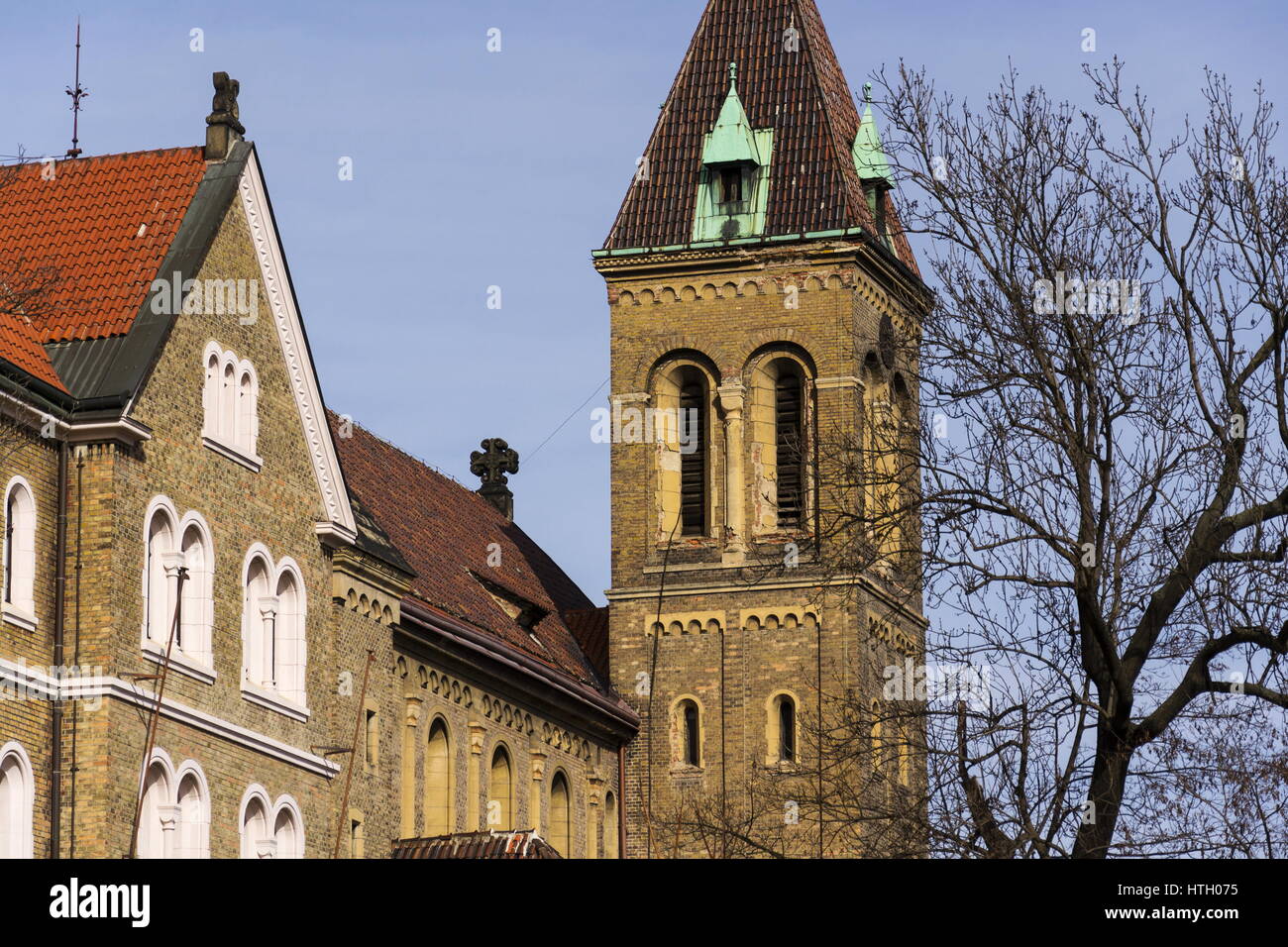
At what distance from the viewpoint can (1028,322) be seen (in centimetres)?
2575

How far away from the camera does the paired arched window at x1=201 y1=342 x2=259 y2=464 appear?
111 ft

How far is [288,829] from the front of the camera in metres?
35.0

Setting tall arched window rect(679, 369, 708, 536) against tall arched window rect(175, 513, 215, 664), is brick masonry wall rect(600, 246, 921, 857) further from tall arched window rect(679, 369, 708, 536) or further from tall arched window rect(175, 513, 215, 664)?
tall arched window rect(175, 513, 215, 664)

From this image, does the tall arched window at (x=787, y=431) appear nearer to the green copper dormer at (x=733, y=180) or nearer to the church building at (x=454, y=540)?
the church building at (x=454, y=540)

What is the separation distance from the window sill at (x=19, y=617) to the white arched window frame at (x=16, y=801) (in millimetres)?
1299

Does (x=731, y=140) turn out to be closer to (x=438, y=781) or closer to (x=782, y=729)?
(x=782, y=729)

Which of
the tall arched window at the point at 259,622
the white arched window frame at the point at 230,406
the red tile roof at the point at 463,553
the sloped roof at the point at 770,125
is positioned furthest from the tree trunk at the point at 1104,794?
the sloped roof at the point at 770,125

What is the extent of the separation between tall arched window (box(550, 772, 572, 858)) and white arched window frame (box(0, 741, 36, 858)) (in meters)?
20.6

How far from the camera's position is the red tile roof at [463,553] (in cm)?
4694

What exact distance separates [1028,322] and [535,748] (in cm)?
2440

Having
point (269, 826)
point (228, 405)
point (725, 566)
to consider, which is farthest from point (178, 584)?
point (725, 566)

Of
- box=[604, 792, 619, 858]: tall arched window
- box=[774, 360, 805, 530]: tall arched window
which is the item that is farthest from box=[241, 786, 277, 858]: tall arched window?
box=[774, 360, 805, 530]: tall arched window

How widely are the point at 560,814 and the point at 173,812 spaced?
1890 cm
